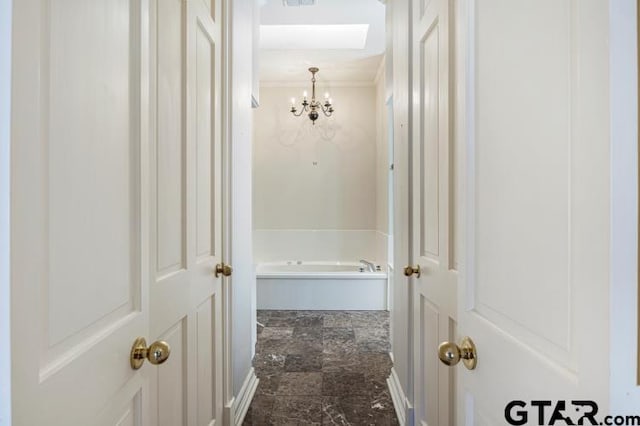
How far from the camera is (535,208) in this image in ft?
2.15

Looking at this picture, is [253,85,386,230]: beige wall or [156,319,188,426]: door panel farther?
[253,85,386,230]: beige wall

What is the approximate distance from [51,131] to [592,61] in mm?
790

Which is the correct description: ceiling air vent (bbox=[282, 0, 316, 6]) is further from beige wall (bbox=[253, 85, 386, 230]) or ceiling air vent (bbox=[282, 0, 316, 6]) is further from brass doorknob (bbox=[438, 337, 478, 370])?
brass doorknob (bbox=[438, 337, 478, 370])

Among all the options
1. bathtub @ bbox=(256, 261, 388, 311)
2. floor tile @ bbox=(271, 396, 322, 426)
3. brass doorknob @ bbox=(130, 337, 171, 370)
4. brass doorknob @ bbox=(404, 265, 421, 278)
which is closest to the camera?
brass doorknob @ bbox=(130, 337, 171, 370)

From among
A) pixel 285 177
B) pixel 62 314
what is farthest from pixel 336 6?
pixel 62 314

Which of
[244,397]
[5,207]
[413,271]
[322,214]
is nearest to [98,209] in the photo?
[5,207]

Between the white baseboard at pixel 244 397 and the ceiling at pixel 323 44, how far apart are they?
2.92 meters

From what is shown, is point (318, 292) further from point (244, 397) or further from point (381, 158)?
point (244, 397)

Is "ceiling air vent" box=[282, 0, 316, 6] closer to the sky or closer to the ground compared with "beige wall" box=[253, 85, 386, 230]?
closer to the sky

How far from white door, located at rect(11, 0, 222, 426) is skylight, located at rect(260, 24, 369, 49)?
107 inches

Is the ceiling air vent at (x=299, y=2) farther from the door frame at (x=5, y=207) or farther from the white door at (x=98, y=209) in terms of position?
the door frame at (x=5, y=207)

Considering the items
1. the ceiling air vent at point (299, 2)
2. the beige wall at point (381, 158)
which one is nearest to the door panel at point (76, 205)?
the ceiling air vent at point (299, 2)

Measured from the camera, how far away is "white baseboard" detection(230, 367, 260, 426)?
2.04m

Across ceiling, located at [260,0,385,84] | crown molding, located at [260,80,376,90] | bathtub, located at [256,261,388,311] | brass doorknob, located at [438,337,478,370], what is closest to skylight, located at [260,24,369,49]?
ceiling, located at [260,0,385,84]
